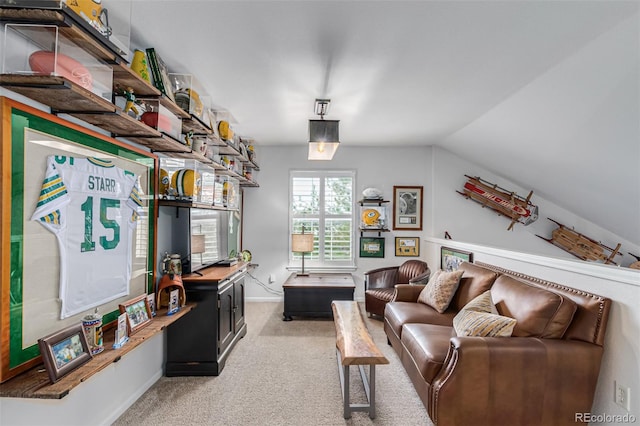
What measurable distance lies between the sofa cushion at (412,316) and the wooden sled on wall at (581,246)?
280 cm

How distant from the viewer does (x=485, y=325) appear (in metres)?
2.08

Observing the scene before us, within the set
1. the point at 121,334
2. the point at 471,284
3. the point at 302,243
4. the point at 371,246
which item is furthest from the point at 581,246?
the point at 121,334

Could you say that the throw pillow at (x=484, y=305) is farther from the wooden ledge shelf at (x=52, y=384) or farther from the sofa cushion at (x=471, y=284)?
the wooden ledge shelf at (x=52, y=384)

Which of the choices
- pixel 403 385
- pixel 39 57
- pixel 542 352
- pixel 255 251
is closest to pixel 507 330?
pixel 542 352

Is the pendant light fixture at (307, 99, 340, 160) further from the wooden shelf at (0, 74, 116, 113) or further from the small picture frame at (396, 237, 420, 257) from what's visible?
the small picture frame at (396, 237, 420, 257)

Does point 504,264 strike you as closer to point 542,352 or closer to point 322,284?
point 542,352

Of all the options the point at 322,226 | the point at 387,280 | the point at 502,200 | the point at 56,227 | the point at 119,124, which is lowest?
the point at 387,280

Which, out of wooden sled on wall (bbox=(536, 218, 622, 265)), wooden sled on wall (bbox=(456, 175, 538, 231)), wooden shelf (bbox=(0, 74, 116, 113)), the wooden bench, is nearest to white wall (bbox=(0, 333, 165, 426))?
wooden shelf (bbox=(0, 74, 116, 113))

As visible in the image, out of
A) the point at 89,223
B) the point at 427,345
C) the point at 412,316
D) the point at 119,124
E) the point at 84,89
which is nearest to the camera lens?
the point at 84,89

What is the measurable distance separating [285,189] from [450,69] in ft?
11.0

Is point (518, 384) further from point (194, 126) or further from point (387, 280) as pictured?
point (194, 126)

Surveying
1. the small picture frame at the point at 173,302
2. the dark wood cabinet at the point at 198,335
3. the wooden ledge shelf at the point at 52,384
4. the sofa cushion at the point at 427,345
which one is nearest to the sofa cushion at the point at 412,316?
the sofa cushion at the point at 427,345

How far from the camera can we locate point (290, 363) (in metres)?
3.02

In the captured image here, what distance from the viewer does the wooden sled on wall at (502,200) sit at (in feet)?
15.7
